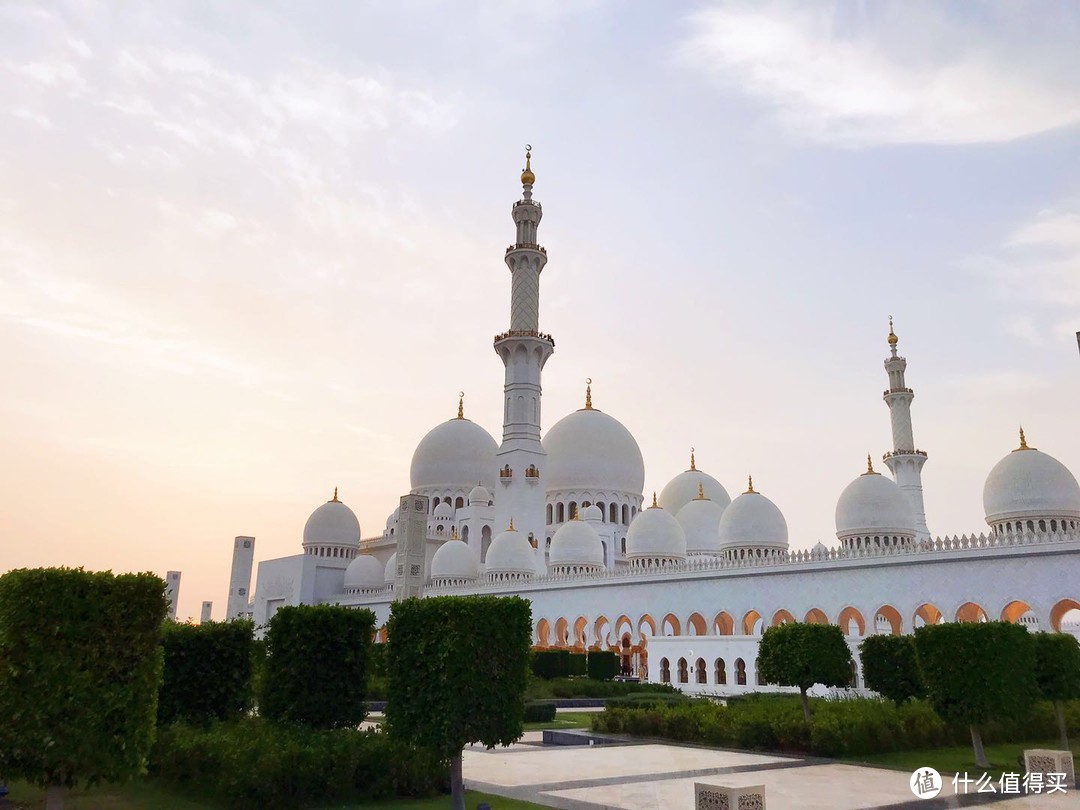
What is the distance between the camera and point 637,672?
3781cm

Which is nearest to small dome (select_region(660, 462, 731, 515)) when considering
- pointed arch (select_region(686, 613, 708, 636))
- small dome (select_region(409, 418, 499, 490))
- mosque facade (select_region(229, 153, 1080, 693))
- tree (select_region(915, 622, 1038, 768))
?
mosque facade (select_region(229, 153, 1080, 693))

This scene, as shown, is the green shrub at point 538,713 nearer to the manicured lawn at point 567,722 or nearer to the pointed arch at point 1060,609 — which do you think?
the manicured lawn at point 567,722

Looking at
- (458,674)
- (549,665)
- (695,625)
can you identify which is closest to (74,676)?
(458,674)

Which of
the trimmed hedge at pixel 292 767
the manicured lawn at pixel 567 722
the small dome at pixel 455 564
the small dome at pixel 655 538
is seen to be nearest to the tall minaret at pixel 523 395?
the small dome at pixel 455 564

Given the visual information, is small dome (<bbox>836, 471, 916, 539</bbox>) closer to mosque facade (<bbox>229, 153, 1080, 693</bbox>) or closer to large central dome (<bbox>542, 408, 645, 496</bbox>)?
mosque facade (<bbox>229, 153, 1080, 693</bbox>)

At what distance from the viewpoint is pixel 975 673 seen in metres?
12.9

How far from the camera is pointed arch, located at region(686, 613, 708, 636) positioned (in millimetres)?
34875

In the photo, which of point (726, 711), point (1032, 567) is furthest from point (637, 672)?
point (726, 711)

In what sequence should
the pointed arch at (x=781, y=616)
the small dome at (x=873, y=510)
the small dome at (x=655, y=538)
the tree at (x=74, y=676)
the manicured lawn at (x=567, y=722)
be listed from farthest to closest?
1. the small dome at (x=655, y=538)
2. the small dome at (x=873, y=510)
3. the pointed arch at (x=781, y=616)
4. the manicured lawn at (x=567, y=722)
5. the tree at (x=74, y=676)

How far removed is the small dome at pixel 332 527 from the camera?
5894 cm

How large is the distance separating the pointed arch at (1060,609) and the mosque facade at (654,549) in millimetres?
75

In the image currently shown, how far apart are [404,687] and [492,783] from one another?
8.28 ft

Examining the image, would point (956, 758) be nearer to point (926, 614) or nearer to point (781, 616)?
point (926, 614)

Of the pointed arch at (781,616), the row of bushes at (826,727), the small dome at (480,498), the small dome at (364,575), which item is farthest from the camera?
the small dome at (364,575)
